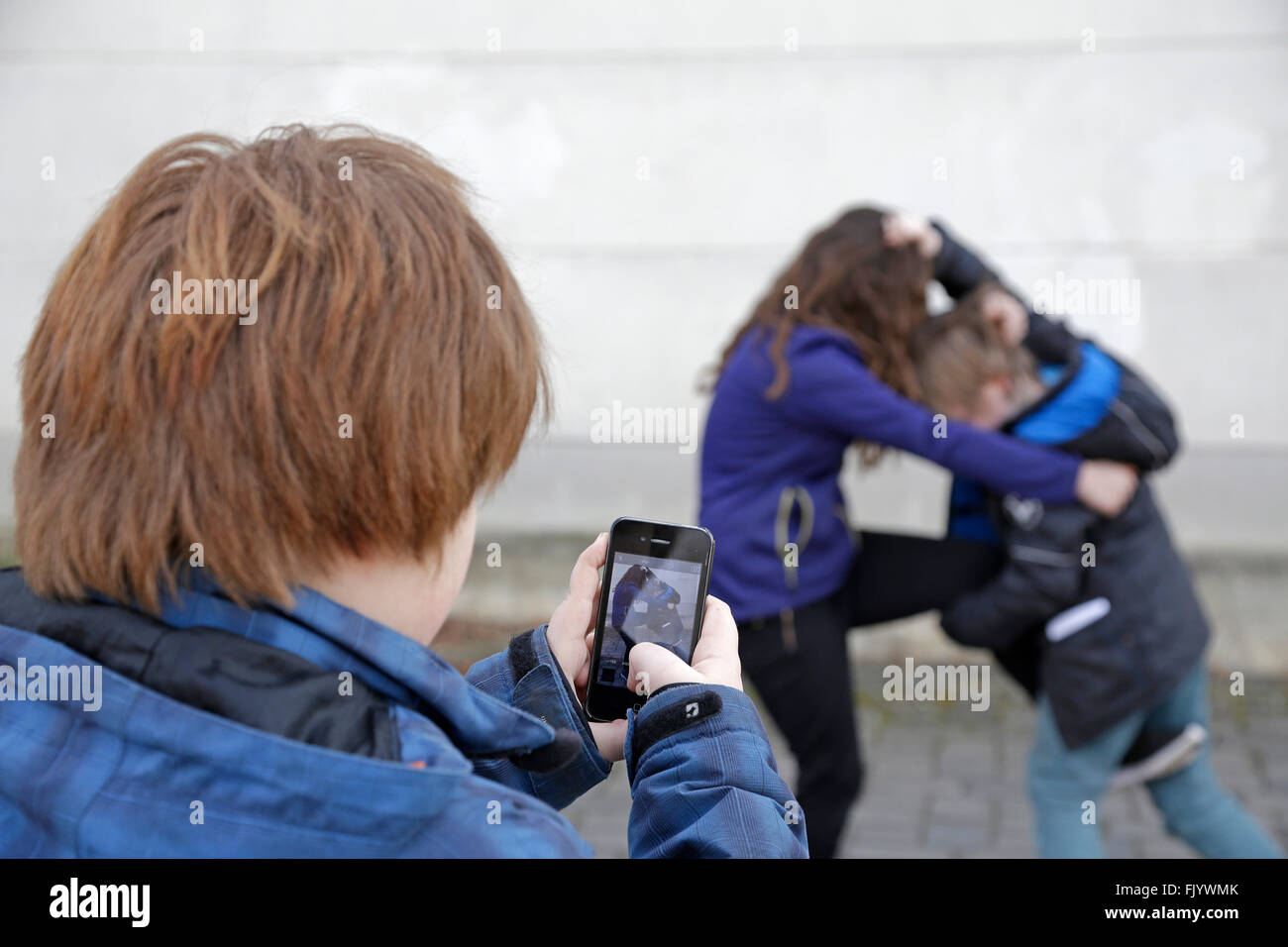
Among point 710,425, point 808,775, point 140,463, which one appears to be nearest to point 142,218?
point 140,463

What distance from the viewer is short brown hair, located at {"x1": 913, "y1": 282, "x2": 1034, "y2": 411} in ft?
11.1

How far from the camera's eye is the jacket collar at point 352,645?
1063 millimetres

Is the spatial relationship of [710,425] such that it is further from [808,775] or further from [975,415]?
[808,775]

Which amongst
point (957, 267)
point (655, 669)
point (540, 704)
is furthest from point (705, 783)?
point (957, 267)

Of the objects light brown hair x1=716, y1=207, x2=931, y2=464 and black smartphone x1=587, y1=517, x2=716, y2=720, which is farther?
light brown hair x1=716, y1=207, x2=931, y2=464

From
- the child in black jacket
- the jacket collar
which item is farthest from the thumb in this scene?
the child in black jacket

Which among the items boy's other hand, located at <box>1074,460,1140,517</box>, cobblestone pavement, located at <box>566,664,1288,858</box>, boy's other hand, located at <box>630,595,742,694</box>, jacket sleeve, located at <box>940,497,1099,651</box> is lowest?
cobblestone pavement, located at <box>566,664,1288,858</box>

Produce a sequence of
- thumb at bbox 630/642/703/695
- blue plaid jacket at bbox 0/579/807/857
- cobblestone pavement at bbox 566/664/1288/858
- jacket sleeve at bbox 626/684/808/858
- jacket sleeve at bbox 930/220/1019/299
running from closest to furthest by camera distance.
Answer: blue plaid jacket at bbox 0/579/807/857, jacket sleeve at bbox 626/684/808/858, thumb at bbox 630/642/703/695, jacket sleeve at bbox 930/220/1019/299, cobblestone pavement at bbox 566/664/1288/858

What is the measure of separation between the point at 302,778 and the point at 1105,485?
2.58 meters

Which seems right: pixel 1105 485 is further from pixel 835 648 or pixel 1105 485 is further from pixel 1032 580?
pixel 835 648

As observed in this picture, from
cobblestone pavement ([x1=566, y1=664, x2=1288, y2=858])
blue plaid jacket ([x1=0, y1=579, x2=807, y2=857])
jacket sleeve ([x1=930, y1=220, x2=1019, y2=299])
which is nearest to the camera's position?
blue plaid jacket ([x1=0, y1=579, x2=807, y2=857])

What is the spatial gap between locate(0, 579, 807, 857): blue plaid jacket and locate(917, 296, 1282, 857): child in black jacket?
212 centimetres

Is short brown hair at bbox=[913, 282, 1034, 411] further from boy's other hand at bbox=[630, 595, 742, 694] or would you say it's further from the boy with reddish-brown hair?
the boy with reddish-brown hair
